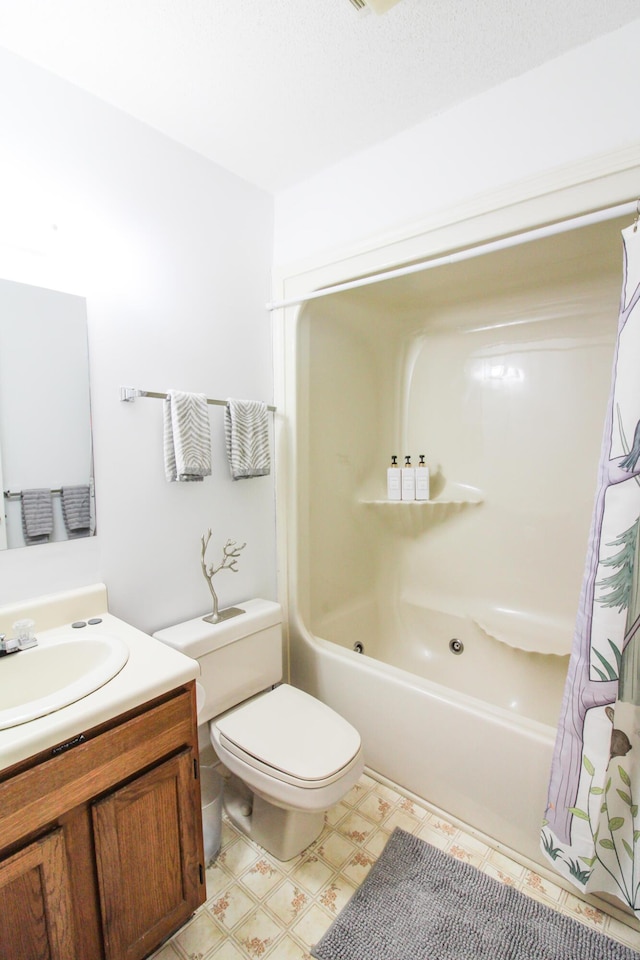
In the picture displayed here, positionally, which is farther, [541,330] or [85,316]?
[541,330]

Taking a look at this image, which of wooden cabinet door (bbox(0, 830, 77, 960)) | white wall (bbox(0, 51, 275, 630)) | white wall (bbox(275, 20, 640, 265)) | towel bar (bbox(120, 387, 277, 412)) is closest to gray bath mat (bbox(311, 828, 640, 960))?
wooden cabinet door (bbox(0, 830, 77, 960))

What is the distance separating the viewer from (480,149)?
4.64 feet

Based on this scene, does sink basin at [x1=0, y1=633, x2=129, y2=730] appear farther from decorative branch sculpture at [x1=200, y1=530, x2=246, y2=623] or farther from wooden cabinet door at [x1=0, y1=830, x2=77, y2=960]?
decorative branch sculpture at [x1=200, y1=530, x2=246, y2=623]

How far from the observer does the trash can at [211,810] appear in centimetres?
146

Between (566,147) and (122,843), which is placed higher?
(566,147)

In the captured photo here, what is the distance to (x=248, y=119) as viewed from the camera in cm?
151

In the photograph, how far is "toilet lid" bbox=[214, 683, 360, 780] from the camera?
1293mm

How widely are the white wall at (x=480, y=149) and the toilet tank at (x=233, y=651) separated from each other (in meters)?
1.52

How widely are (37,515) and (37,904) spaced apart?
887 millimetres

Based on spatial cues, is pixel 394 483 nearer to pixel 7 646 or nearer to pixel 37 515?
pixel 37 515

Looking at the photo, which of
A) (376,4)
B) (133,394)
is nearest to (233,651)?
(133,394)

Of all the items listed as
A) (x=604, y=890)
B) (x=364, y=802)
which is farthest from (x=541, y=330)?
(x=364, y=802)

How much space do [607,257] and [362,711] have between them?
2.08 meters

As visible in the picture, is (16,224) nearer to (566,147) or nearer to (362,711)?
(566,147)
